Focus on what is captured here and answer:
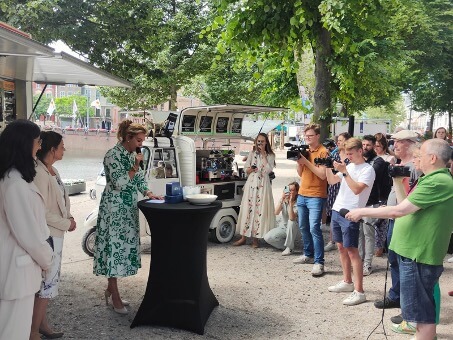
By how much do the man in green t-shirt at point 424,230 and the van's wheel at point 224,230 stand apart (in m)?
4.58

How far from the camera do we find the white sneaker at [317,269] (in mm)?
6414

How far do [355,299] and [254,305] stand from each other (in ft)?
3.42

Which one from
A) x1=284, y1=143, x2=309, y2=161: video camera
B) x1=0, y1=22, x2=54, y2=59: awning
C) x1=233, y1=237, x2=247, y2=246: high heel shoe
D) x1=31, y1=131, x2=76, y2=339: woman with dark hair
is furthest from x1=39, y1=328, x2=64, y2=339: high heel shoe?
x1=233, y1=237, x2=247, y2=246: high heel shoe

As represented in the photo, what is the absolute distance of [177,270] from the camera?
450cm

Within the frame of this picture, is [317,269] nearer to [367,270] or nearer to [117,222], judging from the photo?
[367,270]

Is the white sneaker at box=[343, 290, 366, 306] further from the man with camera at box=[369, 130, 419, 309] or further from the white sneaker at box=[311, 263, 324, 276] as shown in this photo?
the white sneaker at box=[311, 263, 324, 276]

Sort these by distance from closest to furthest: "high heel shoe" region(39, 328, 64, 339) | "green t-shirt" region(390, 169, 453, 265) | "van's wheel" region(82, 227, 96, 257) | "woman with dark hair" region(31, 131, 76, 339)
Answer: "green t-shirt" region(390, 169, 453, 265)
"woman with dark hair" region(31, 131, 76, 339)
"high heel shoe" region(39, 328, 64, 339)
"van's wheel" region(82, 227, 96, 257)

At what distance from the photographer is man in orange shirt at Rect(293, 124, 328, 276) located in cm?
637

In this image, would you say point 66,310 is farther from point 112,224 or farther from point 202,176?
point 202,176

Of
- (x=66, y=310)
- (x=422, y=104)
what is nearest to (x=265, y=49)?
(x=66, y=310)

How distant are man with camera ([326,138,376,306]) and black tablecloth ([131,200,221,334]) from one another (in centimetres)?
147

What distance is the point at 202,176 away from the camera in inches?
329

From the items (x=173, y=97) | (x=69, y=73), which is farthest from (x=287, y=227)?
(x=173, y=97)

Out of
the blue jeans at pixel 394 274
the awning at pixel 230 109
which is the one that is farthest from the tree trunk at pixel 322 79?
the blue jeans at pixel 394 274
